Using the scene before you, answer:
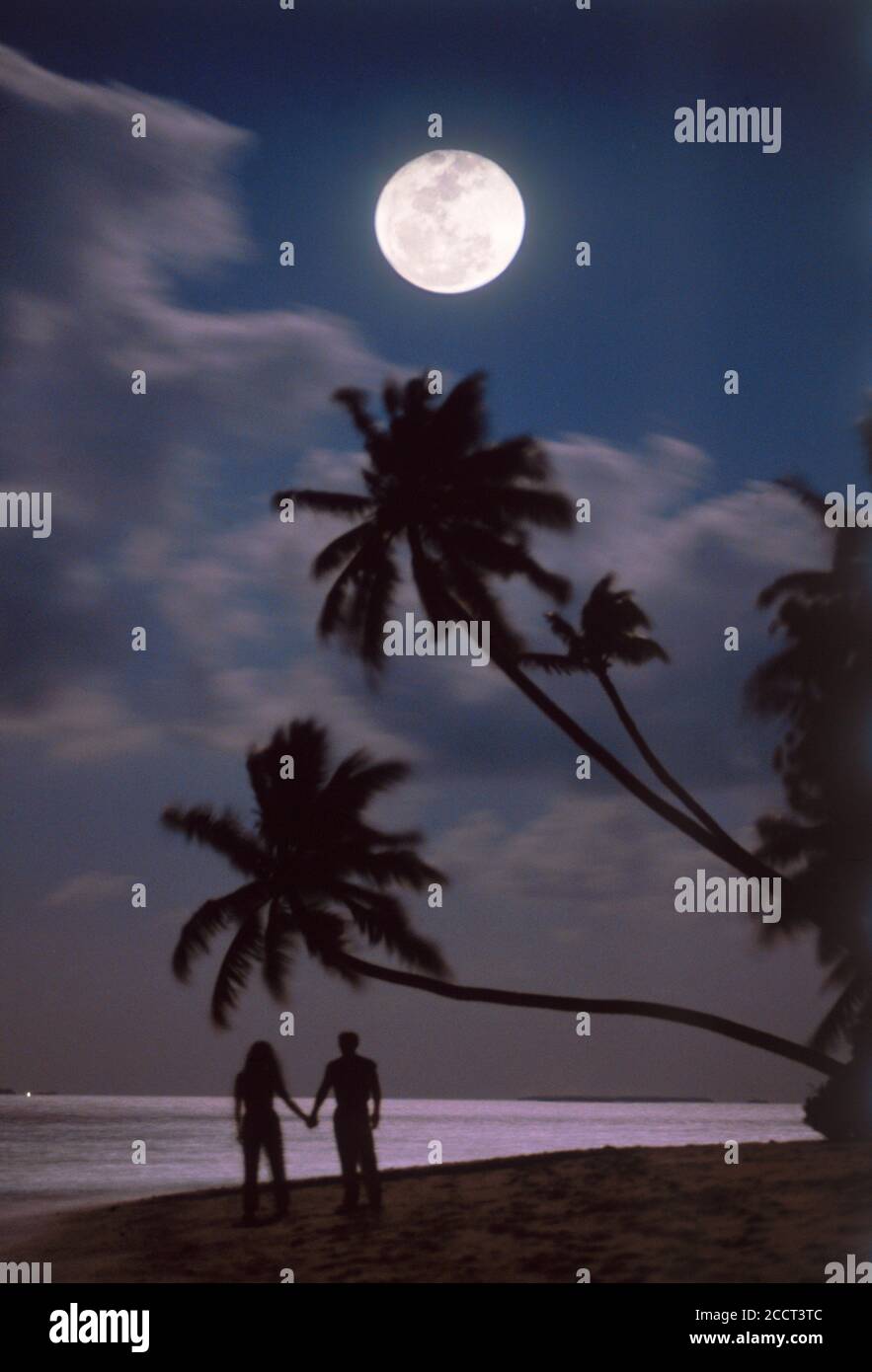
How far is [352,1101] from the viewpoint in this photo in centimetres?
1324

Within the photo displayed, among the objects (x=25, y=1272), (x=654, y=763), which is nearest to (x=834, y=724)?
(x=654, y=763)

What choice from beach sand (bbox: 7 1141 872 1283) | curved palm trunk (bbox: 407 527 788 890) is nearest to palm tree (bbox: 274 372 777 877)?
curved palm trunk (bbox: 407 527 788 890)

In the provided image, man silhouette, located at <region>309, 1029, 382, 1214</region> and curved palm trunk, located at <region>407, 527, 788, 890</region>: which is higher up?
curved palm trunk, located at <region>407, 527, 788, 890</region>

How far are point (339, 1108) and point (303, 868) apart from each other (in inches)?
315

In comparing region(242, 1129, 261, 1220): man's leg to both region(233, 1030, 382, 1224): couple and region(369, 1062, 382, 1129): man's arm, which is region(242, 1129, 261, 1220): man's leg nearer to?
region(233, 1030, 382, 1224): couple

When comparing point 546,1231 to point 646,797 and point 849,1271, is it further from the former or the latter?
point 646,797

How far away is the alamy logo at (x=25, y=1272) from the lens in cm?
1308

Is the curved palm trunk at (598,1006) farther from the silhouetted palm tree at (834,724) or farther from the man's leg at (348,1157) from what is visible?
the man's leg at (348,1157)

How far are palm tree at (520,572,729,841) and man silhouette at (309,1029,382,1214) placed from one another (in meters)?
8.65

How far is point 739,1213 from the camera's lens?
12891 mm

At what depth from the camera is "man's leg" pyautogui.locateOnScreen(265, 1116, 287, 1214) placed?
13.6 meters
